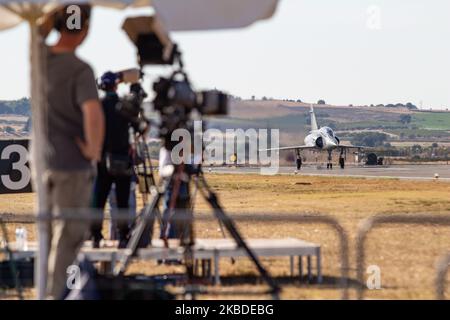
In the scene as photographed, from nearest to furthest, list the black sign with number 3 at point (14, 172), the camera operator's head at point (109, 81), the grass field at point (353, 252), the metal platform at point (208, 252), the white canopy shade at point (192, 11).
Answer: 1. the white canopy shade at point (192, 11)
2. the metal platform at point (208, 252)
3. the grass field at point (353, 252)
4. the camera operator's head at point (109, 81)
5. the black sign with number 3 at point (14, 172)

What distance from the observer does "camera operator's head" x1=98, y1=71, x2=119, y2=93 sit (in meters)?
10.3

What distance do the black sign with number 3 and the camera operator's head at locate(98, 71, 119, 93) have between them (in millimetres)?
19572

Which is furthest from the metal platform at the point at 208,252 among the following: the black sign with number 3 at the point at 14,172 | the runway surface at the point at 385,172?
the runway surface at the point at 385,172

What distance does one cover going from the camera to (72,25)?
7.58m

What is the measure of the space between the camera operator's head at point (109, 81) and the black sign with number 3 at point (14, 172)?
19572 mm

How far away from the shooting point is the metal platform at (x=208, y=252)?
810cm

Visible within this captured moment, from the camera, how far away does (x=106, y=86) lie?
10.3m

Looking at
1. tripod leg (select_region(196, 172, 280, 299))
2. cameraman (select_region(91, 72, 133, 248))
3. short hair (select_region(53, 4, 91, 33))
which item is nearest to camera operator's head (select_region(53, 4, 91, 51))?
short hair (select_region(53, 4, 91, 33))

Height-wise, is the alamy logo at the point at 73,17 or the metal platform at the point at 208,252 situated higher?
the alamy logo at the point at 73,17

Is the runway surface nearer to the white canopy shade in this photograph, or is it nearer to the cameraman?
the cameraman

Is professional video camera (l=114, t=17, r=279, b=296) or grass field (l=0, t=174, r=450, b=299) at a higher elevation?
professional video camera (l=114, t=17, r=279, b=296)

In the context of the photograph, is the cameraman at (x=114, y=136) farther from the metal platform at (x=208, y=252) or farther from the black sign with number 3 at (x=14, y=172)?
the black sign with number 3 at (x=14, y=172)
